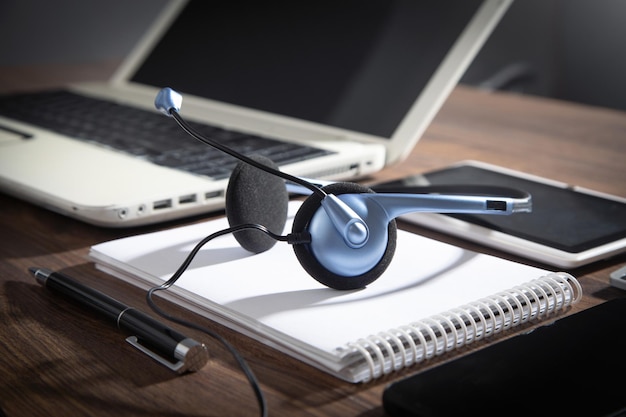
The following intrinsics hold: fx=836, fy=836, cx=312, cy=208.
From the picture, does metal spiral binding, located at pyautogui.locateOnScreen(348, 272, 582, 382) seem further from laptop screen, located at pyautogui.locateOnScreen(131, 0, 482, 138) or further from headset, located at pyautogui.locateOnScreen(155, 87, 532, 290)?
laptop screen, located at pyautogui.locateOnScreen(131, 0, 482, 138)

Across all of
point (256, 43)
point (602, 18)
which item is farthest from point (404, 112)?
point (602, 18)

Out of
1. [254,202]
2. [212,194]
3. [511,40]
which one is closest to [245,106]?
[212,194]

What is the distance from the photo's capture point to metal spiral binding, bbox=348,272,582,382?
503 millimetres

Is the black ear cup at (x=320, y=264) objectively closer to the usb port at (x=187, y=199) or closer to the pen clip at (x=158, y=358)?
the pen clip at (x=158, y=358)

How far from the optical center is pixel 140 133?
1053mm

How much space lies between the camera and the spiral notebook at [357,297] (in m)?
0.51

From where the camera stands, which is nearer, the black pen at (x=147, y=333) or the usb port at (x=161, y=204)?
the black pen at (x=147, y=333)

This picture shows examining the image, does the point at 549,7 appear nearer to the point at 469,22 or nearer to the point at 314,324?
the point at 469,22

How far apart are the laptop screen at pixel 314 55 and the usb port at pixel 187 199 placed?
285 mm

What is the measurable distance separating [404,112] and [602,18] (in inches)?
44.0

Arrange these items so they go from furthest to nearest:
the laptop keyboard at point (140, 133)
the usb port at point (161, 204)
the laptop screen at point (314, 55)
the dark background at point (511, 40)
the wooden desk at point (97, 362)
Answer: the dark background at point (511, 40), the laptop screen at point (314, 55), the laptop keyboard at point (140, 133), the usb port at point (161, 204), the wooden desk at point (97, 362)

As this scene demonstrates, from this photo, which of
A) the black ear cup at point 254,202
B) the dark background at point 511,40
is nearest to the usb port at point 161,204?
the black ear cup at point 254,202

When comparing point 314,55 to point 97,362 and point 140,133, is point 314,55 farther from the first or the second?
point 97,362

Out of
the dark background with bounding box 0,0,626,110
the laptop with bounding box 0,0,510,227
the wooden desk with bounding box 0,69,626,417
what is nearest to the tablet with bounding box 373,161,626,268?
the wooden desk with bounding box 0,69,626,417
